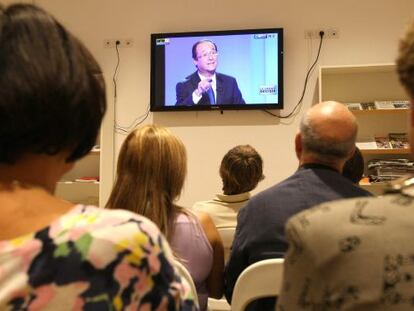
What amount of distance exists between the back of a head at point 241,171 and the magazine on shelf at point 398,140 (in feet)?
6.71

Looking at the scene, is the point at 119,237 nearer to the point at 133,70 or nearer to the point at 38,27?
the point at 38,27

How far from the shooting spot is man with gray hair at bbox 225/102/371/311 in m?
1.62

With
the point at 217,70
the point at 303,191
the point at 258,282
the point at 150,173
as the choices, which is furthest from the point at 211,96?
the point at 258,282

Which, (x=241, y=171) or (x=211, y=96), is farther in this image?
(x=211, y=96)

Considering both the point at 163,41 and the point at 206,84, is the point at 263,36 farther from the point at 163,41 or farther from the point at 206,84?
the point at 163,41

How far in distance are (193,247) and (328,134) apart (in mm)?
647

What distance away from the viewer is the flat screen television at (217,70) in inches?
183

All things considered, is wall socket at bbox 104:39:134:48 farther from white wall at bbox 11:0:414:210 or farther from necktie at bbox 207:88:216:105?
necktie at bbox 207:88:216:105

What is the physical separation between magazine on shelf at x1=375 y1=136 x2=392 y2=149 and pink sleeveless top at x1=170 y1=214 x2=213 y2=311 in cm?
303

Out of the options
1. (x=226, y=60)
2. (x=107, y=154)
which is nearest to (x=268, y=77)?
(x=226, y=60)

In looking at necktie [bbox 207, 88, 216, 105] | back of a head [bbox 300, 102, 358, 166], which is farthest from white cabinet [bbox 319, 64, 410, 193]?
back of a head [bbox 300, 102, 358, 166]

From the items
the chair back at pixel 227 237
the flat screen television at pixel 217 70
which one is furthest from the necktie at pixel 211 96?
the chair back at pixel 227 237

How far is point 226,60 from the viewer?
187 inches

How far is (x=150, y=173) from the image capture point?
6.08 feet
